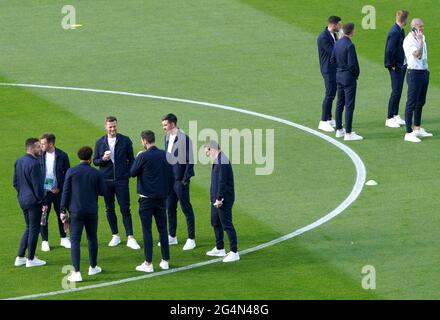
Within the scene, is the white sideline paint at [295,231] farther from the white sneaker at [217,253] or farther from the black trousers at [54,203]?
the black trousers at [54,203]

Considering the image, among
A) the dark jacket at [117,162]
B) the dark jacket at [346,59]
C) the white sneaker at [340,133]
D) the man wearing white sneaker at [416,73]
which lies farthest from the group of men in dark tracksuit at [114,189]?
the man wearing white sneaker at [416,73]

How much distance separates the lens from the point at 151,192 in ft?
74.8

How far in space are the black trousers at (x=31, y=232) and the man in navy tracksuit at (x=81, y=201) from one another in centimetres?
91

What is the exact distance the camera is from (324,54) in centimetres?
3148

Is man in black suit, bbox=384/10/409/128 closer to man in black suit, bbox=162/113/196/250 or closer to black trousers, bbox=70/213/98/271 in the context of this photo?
man in black suit, bbox=162/113/196/250

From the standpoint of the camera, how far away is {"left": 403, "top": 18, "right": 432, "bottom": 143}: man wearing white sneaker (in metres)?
29.8

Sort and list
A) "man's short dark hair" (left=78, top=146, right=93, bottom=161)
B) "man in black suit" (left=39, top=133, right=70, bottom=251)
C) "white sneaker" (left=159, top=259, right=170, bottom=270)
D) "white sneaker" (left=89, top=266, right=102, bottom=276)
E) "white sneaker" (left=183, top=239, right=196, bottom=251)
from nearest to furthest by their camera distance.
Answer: "man's short dark hair" (left=78, top=146, right=93, bottom=161)
"white sneaker" (left=89, top=266, right=102, bottom=276)
"white sneaker" (left=159, top=259, right=170, bottom=270)
"white sneaker" (left=183, top=239, right=196, bottom=251)
"man in black suit" (left=39, top=133, right=70, bottom=251)

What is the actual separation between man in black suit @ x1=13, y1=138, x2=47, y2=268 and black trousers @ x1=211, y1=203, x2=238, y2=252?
10.5 feet

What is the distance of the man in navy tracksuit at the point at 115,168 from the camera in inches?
961

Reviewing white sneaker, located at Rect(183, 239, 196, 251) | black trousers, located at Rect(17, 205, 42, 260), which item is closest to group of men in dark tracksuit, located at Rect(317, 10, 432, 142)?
white sneaker, located at Rect(183, 239, 196, 251)

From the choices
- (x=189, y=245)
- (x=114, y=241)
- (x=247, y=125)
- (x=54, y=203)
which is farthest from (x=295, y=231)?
(x=247, y=125)

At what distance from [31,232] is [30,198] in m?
0.62

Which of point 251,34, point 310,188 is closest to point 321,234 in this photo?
point 310,188

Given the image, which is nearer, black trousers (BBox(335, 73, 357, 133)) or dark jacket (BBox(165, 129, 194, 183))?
dark jacket (BBox(165, 129, 194, 183))
